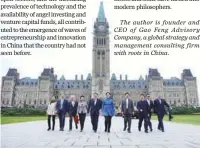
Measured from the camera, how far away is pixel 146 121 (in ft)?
46.5

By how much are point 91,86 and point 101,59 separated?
1492 cm

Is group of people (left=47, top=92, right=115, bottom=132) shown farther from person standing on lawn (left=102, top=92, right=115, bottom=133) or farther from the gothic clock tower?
the gothic clock tower

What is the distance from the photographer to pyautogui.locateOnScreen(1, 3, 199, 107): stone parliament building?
113 m

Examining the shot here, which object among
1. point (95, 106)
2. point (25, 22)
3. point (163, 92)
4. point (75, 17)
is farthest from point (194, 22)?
point (163, 92)

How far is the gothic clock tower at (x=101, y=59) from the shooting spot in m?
103

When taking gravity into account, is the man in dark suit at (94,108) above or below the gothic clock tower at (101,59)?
below

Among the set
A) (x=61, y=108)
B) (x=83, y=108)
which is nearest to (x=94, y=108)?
(x=83, y=108)

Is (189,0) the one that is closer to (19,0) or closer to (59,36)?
(59,36)

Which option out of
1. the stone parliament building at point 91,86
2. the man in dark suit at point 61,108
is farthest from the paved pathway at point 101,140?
the stone parliament building at point 91,86

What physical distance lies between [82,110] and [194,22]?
6.60 m

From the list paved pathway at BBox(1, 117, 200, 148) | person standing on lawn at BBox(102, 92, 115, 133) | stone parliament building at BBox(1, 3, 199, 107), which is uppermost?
stone parliament building at BBox(1, 3, 199, 107)

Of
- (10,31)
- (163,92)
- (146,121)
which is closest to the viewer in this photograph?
(10,31)

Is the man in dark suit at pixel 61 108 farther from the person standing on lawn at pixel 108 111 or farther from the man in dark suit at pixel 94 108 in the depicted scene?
the person standing on lawn at pixel 108 111

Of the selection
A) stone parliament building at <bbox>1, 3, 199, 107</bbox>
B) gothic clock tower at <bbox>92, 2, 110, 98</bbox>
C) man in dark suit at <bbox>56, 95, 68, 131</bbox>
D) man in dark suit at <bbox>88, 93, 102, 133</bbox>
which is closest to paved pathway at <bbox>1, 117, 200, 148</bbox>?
man in dark suit at <bbox>88, 93, 102, 133</bbox>
